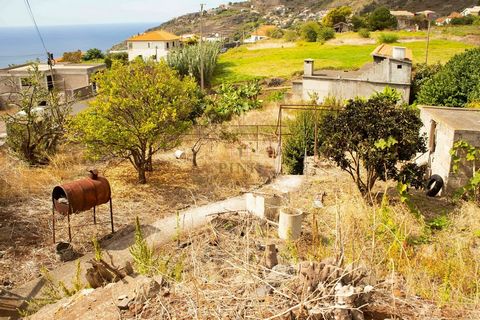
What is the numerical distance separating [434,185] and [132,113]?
30.5ft

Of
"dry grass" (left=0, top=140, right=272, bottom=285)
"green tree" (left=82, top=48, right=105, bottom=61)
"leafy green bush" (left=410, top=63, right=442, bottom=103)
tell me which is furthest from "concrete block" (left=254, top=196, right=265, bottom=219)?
"green tree" (left=82, top=48, right=105, bottom=61)

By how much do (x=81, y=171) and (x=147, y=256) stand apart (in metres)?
9.67

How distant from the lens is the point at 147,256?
6.70 metres

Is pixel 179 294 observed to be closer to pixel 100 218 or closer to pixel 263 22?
pixel 100 218

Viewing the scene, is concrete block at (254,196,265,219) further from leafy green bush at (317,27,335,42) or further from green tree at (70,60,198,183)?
leafy green bush at (317,27,335,42)

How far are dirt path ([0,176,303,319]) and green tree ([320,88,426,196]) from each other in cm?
295

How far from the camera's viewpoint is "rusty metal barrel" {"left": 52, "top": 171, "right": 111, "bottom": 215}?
9.87 m

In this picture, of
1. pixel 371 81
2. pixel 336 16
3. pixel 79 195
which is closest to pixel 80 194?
pixel 79 195

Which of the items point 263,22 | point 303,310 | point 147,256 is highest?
point 263,22

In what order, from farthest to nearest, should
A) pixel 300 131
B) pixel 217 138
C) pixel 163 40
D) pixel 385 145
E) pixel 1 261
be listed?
pixel 163 40, pixel 217 138, pixel 300 131, pixel 385 145, pixel 1 261

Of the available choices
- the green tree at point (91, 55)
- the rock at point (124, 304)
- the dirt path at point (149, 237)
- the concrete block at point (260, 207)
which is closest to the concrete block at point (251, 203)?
the concrete block at point (260, 207)

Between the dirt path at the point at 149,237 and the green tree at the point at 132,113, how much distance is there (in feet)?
9.90

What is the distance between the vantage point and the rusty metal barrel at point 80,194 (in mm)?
9867

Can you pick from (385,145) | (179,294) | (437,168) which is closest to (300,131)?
(437,168)
